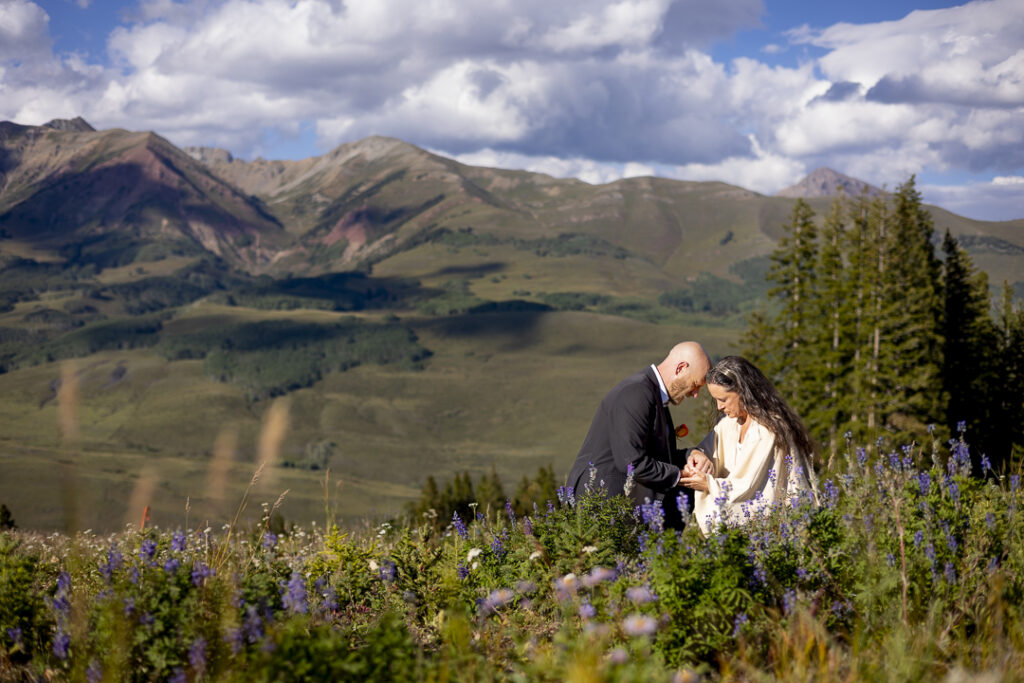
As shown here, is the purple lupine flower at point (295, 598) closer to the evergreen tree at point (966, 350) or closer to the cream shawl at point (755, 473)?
the cream shawl at point (755, 473)

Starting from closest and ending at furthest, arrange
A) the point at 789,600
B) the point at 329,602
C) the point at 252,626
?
the point at 252,626 < the point at 789,600 < the point at 329,602

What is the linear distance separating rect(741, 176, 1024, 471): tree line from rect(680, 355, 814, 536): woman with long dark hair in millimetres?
37498

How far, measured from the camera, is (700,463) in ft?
22.2

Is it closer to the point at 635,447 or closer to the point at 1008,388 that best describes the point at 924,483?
the point at 635,447

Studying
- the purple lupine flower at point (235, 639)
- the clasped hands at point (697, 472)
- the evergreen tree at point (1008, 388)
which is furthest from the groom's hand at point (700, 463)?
the evergreen tree at point (1008, 388)

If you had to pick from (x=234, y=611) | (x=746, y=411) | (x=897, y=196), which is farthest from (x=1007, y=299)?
(x=234, y=611)

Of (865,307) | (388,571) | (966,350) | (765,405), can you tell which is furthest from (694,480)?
(966,350)

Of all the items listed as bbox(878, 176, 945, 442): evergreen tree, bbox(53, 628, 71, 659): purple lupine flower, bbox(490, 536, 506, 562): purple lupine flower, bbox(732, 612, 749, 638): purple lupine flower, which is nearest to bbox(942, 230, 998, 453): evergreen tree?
bbox(878, 176, 945, 442): evergreen tree

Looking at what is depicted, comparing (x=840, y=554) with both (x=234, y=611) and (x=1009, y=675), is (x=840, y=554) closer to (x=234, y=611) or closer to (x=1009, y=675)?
(x=1009, y=675)

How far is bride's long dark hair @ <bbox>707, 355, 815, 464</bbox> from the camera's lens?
253 inches

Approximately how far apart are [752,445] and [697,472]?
0.51 m

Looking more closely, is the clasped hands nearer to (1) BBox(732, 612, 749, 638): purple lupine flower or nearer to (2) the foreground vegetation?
(2) the foreground vegetation

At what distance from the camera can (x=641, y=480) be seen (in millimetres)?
6621

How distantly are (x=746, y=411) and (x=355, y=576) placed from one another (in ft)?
10.9
